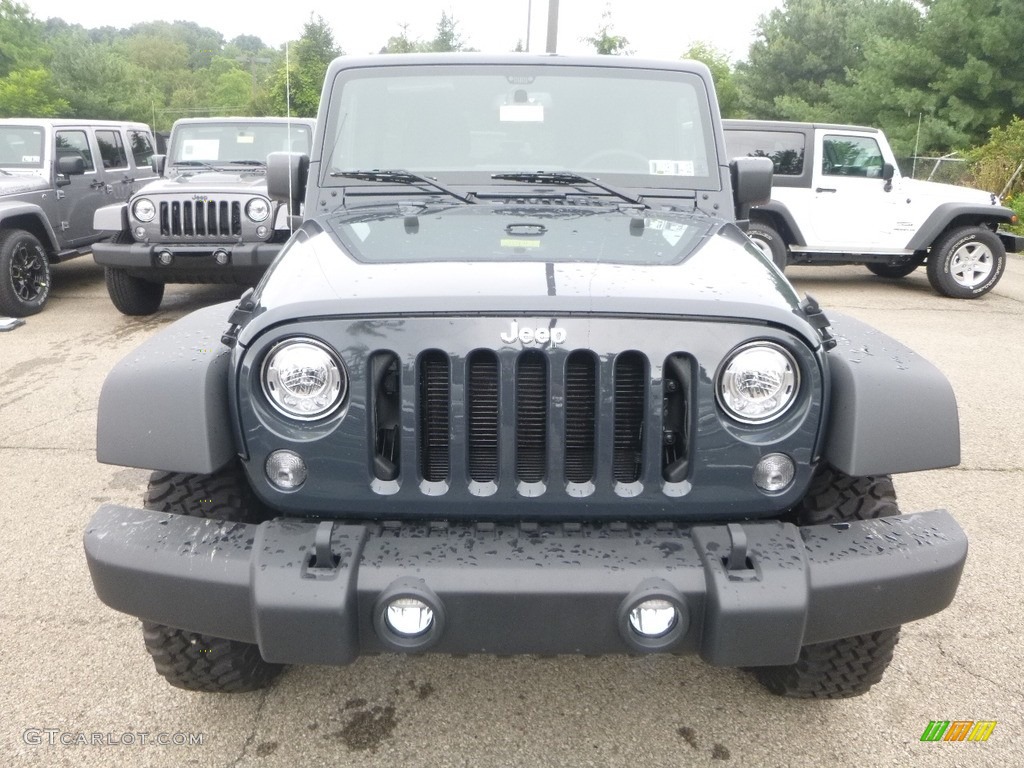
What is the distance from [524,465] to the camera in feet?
6.37

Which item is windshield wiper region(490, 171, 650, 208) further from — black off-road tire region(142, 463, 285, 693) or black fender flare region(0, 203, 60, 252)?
black fender flare region(0, 203, 60, 252)

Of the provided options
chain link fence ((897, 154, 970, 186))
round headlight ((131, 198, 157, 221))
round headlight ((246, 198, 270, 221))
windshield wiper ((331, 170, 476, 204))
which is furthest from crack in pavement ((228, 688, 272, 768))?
chain link fence ((897, 154, 970, 186))

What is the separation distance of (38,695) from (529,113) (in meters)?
2.48

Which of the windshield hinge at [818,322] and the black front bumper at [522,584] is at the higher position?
the windshield hinge at [818,322]

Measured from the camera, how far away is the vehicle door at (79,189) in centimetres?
834

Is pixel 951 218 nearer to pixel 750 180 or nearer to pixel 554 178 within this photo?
pixel 750 180

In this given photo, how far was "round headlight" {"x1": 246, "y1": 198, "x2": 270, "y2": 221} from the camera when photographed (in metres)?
7.06

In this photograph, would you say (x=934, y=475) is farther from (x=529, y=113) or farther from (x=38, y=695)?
(x=38, y=695)

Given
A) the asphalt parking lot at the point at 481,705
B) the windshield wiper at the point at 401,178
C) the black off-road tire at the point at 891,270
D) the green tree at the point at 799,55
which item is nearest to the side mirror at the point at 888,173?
the black off-road tire at the point at 891,270

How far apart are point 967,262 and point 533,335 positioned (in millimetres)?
9208

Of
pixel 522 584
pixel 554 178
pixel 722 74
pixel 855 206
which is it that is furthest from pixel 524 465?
pixel 722 74

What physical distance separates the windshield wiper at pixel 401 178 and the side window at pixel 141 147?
818 cm

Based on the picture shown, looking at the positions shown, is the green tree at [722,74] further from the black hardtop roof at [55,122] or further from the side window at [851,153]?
the black hardtop roof at [55,122]

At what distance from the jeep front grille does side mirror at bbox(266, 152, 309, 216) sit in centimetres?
412
